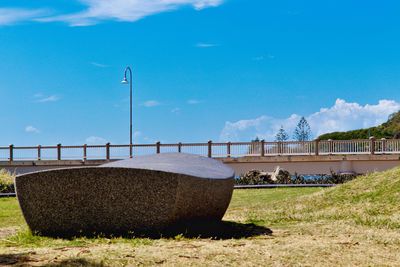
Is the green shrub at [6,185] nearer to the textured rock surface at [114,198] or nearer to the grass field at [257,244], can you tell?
the grass field at [257,244]

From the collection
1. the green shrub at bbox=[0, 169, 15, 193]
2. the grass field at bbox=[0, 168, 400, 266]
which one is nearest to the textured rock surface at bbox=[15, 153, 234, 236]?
the grass field at bbox=[0, 168, 400, 266]

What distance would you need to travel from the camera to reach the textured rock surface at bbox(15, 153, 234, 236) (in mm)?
6227

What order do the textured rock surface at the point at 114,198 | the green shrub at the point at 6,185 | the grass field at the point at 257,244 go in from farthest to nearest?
the green shrub at the point at 6,185
the textured rock surface at the point at 114,198
the grass field at the point at 257,244

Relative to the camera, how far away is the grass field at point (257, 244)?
498cm

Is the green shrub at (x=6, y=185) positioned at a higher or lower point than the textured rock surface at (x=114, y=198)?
lower

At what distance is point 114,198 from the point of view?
6379 mm

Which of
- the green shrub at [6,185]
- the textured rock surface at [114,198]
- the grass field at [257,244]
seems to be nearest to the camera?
the grass field at [257,244]

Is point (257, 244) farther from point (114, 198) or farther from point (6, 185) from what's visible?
point (6, 185)

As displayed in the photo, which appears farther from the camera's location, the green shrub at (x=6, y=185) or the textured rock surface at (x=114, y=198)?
the green shrub at (x=6, y=185)

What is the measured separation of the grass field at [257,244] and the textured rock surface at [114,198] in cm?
30

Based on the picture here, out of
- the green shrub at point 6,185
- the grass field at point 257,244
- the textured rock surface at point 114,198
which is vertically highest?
the textured rock surface at point 114,198

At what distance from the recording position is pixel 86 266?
464 cm

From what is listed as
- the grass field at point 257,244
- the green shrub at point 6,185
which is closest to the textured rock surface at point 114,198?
the grass field at point 257,244

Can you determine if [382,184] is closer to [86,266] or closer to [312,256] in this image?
[312,256]
